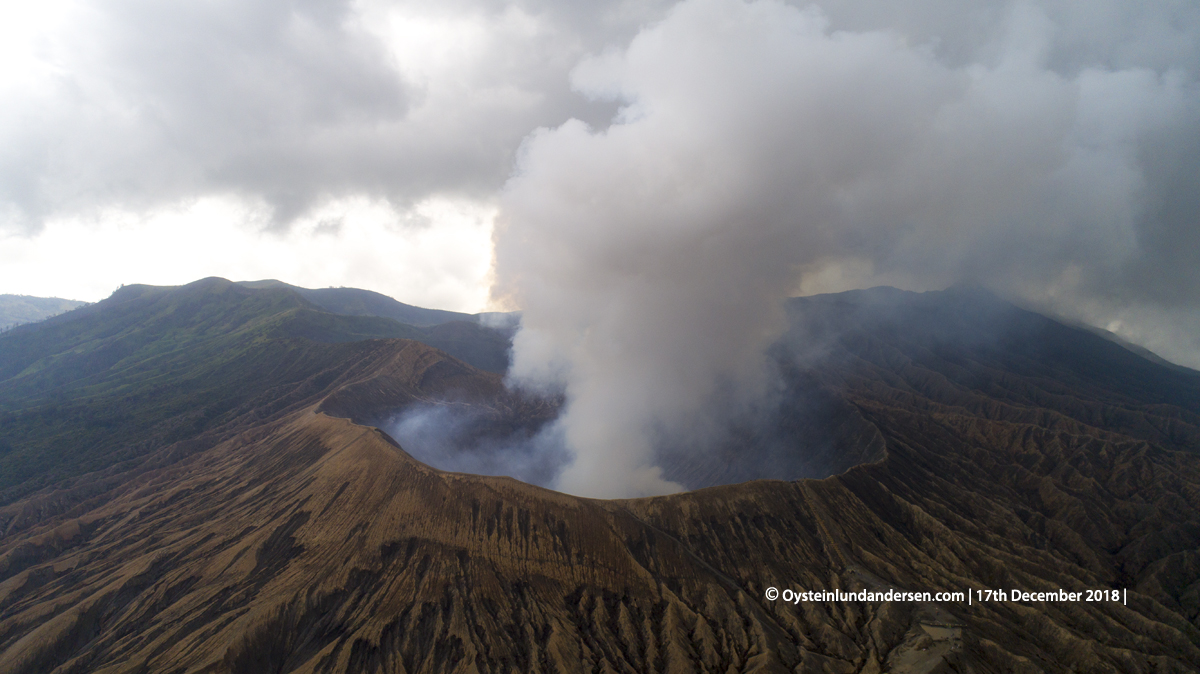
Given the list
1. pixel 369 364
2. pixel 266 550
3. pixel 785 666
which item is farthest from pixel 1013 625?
pixel 369 364

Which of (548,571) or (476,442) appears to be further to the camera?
(476,442)

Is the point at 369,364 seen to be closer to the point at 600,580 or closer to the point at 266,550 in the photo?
the point at 266,550

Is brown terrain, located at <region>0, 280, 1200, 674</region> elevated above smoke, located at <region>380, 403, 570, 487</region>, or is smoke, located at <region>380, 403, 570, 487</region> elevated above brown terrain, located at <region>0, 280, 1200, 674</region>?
smoke, located at <region>380, 403, 570, 487</region>

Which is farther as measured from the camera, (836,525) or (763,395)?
(763,395)

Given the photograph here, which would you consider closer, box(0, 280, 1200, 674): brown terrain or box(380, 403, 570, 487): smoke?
box(0, 280, 1200, 674): brown terrain

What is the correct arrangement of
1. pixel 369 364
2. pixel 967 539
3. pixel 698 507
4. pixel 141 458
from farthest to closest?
pixel 369 364 → pixel 141 458 → pixel 967 539 → pixel 698 507

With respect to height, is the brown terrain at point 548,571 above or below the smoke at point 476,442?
below

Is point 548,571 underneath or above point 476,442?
underneath

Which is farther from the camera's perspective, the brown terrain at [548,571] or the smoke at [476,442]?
the smoke at [476,442]
